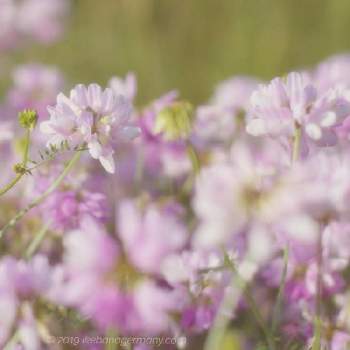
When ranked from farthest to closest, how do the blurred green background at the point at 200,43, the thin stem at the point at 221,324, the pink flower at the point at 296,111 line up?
1. the blurred green background at the point at 200,43
2. the pink flower at the point at 296,111
3. the thin stem at the point at 221,324

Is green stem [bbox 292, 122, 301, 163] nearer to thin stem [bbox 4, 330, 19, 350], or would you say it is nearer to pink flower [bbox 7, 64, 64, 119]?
thin stem [bbox 4, 330, 19, 350]

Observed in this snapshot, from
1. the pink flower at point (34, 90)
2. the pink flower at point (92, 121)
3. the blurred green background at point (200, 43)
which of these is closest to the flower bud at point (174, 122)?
the pink flower at point (92, 121)

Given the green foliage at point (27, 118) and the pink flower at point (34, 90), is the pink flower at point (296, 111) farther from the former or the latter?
the pink flower at point (34, 90)

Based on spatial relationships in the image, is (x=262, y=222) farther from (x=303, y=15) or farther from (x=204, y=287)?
(x=303, y=15)

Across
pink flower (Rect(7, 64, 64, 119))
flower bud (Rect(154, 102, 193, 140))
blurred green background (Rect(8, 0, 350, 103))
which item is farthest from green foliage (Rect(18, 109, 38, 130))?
blurred green background (Rect(8, 0, 350, 103))

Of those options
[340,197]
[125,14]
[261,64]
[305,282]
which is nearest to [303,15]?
[261,64]

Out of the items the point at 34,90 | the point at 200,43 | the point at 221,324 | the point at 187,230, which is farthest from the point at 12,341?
the point at 200,43

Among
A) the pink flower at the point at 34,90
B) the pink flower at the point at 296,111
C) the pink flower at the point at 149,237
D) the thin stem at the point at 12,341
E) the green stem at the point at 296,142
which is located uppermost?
the pink flower at the point at 34,90
